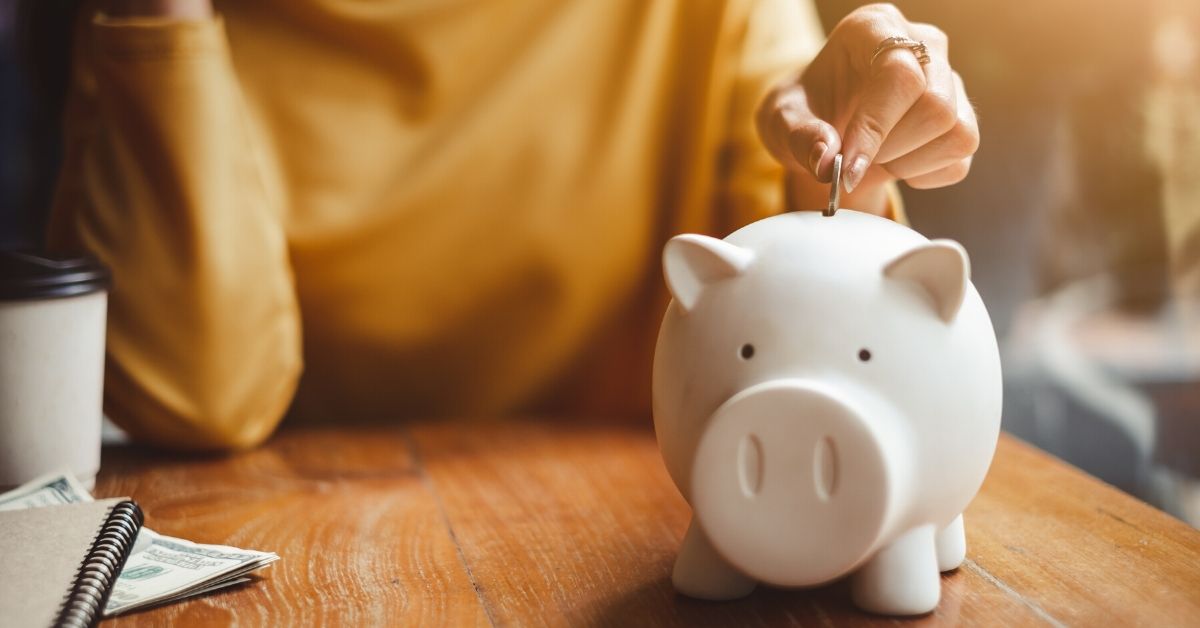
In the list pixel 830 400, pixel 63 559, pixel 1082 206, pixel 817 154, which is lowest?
pixel 1082 206

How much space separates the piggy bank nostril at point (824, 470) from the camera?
1.80 feet

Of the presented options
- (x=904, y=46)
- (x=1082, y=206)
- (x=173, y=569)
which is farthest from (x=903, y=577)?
(x=1082, y=206)

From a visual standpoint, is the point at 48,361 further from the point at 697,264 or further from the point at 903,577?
the point at 903,577

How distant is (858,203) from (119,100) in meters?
0.69

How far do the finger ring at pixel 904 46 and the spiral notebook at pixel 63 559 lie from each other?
604 mm

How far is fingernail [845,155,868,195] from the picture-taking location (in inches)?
26.3

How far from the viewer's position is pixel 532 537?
0.78 m

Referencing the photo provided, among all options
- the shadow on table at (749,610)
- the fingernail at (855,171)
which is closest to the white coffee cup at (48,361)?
the shadow on table at (749,610)

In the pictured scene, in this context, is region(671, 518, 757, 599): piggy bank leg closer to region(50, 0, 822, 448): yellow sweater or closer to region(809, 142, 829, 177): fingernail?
region(809, 142, 829, 177): fingernail

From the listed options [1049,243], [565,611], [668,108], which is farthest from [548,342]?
[1049,243]

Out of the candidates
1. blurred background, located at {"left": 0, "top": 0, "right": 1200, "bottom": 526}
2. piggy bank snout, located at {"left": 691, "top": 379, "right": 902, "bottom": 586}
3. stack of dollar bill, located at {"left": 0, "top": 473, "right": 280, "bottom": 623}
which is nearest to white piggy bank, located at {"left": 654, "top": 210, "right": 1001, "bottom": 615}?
piggy bank snout, located at {"left": 691, "top": 379, "right": 902, "bottom": 586}

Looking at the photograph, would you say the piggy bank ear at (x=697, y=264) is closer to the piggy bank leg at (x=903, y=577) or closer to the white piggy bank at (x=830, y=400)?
the white piggy bank at (x=830, y=400)

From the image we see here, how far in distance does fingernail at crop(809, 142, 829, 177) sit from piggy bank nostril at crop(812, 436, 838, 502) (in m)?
0.21

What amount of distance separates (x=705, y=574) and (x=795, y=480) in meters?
0.12
